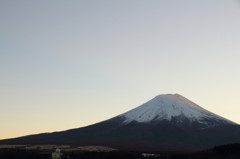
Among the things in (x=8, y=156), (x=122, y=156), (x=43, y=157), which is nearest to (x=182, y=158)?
(x=122, y=156)

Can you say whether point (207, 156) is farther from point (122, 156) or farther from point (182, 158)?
point (122, 156)

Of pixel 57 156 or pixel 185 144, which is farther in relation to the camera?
pixel 185 144

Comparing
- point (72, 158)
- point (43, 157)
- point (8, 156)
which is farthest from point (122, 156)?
point (8, 156)

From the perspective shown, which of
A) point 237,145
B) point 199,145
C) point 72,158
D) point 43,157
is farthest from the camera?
point 199,145

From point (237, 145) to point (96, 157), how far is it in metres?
34.1

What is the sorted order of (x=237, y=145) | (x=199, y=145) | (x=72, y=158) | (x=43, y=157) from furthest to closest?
(x=199, y=145)
(x=237, y=145)
(x=43, y=157)
(x=72, y=158)

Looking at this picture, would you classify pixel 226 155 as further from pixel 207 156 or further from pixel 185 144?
pixel 185 144

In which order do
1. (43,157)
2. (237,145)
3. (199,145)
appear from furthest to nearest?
(199,145), (237,145), (43,157)

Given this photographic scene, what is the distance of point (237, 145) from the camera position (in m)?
97.3

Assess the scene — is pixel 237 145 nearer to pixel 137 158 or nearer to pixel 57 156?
pixel 137 158

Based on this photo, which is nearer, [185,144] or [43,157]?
[43,157]

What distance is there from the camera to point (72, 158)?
276 ft

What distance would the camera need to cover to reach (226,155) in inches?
3474

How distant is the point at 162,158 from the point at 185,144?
114 m
